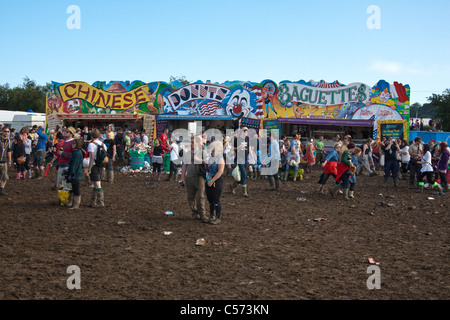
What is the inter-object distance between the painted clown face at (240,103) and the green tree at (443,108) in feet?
81.7

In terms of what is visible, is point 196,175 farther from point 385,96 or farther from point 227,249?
point 385,96

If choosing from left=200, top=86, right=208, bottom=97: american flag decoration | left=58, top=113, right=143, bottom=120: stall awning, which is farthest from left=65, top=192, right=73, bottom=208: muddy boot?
left=200, top=86, right=208, bottom=97: american flag decoration

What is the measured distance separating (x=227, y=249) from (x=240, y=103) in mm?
17879

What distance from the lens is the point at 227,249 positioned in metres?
6.76

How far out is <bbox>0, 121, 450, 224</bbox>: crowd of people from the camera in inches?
328

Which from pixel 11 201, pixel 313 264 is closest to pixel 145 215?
pixel 11 201

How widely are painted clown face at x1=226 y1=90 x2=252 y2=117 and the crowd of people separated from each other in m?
4.52

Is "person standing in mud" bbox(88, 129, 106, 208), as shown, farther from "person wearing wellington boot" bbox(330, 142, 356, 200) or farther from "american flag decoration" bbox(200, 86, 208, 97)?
"american flag decoration" bbox(200, 86, 208, 97)

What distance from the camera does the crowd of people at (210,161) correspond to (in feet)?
27.3

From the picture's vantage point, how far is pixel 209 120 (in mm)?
25172

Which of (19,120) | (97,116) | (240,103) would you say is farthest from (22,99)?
(240,103)

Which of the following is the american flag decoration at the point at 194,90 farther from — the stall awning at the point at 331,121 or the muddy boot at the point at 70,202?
the muddy boot at the point at 70,202

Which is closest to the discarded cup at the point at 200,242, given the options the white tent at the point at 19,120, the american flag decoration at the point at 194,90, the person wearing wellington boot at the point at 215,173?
the person wearing wellington boot at the point at 215,173
